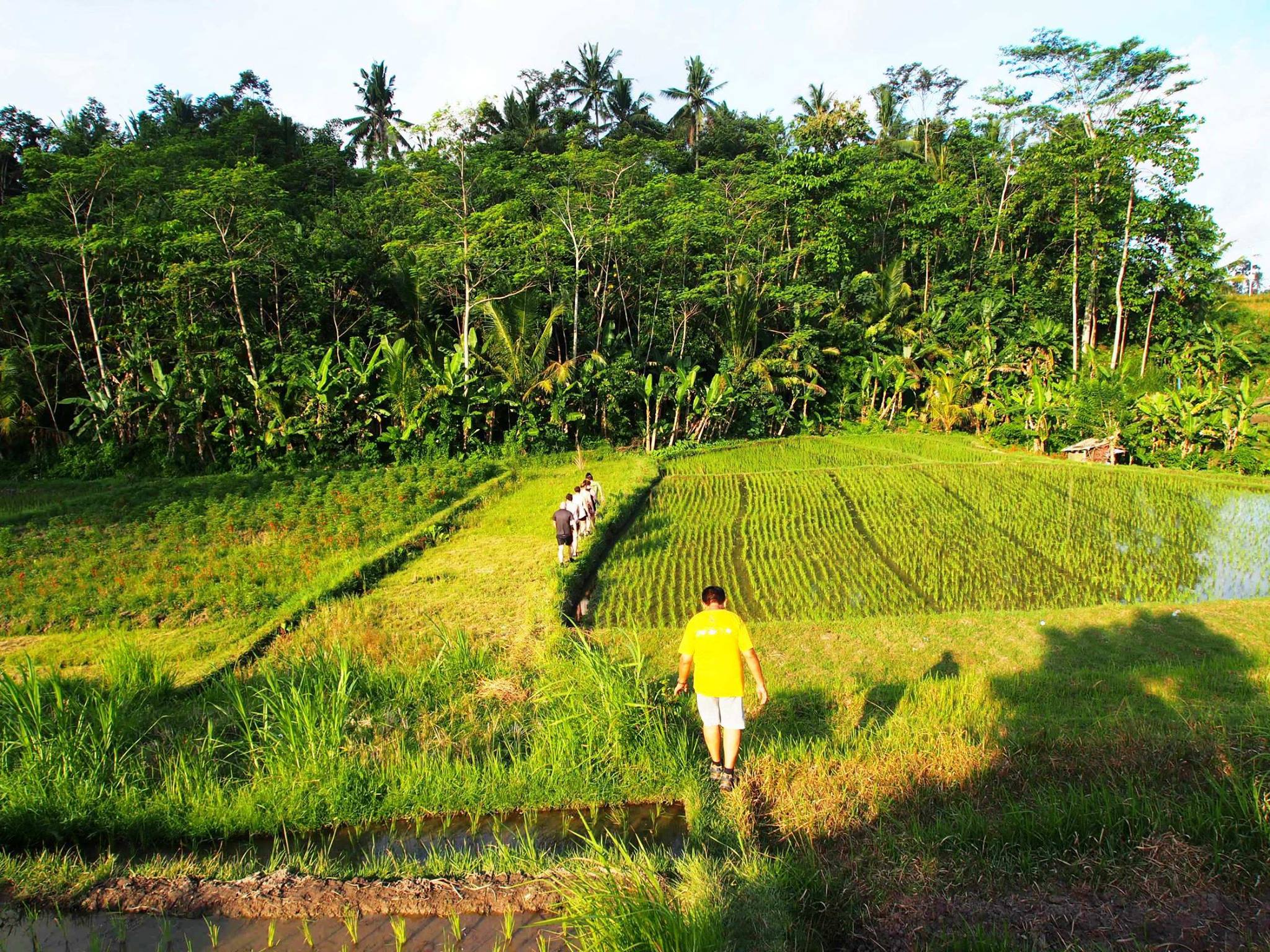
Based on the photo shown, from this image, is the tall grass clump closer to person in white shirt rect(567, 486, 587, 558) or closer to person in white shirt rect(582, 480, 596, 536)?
person in white shirt rect(567, 486, 587, 558)

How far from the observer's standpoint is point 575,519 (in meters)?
9.26

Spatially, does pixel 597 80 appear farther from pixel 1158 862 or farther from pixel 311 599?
pixel 1158 862

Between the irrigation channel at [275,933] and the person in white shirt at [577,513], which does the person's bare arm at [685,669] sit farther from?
the person in white shirt at [577,513]

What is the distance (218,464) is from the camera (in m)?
16.2

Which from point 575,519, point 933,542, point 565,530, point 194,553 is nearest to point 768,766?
point 565,530

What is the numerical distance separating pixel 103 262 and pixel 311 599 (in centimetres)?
1291

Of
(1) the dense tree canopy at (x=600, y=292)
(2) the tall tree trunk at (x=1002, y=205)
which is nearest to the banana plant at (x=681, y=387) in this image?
(1) the dense tree canopy at (x=600, y=292)

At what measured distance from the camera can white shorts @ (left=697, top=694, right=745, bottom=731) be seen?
407 centimetres

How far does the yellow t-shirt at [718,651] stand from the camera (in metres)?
4.05

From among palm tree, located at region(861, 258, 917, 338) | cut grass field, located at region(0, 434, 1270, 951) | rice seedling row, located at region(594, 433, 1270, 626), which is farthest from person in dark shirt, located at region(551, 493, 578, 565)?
palm tree, located at region(861, 258, 917, 338)

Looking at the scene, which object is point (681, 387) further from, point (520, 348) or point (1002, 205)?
point (1002, 205)

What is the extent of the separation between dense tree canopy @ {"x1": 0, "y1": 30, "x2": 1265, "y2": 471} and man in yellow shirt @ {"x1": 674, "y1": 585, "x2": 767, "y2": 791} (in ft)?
43.5

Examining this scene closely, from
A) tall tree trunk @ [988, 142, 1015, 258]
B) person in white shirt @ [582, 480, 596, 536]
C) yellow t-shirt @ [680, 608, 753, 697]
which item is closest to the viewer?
yellow t-shirt @ [680, 608, 753, 697]

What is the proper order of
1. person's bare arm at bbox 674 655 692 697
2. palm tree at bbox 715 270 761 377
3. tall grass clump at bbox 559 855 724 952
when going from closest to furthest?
tall grass clump at bbox 559 855 724 952, person's bare arm at bbox 674 655 692 697, palm tree at bbox 715 270 761 377
